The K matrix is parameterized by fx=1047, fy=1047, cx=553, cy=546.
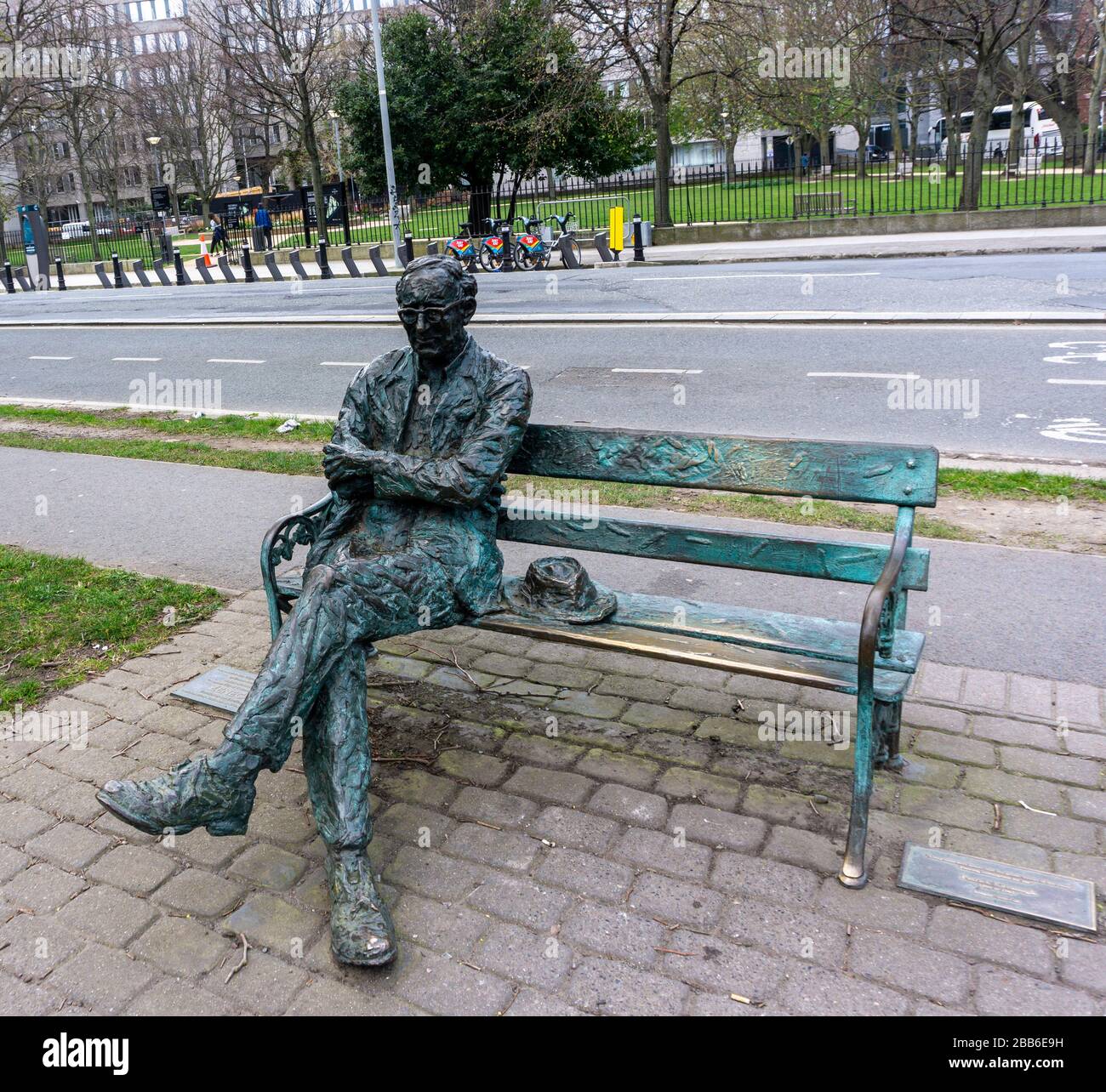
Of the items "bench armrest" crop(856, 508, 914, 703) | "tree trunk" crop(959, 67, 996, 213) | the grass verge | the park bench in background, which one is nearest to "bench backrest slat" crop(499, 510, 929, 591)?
"bench armrest" crop(856, 508, 914, 703)

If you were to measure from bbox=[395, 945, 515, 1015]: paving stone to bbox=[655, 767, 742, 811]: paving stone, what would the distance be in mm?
1079

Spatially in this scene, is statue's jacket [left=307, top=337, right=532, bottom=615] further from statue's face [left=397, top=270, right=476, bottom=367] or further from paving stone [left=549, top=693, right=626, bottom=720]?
paving stone [left=549, top=693, right=626, bottom=720]

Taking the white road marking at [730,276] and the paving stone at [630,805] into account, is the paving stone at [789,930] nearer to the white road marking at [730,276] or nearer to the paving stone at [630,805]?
the paving stone at [630,805]

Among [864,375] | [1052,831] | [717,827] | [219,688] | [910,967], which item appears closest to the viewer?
[910,967]

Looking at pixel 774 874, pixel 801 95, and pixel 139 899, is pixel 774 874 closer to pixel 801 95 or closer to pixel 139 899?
pixel 139 899

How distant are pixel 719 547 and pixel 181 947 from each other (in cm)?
231

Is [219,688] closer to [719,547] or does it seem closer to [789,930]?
[719,547]

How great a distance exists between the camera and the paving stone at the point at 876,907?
118 inches

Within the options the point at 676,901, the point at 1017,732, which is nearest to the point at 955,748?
the point at 1017,732

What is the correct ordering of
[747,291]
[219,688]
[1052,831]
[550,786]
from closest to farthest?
[1052,831]
[550,786]
[219,688]
[747,291]

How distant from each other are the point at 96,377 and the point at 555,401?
23.9 feet

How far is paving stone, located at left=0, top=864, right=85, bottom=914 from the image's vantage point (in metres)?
3.28

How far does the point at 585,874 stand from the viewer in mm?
3297

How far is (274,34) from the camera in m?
35.1
